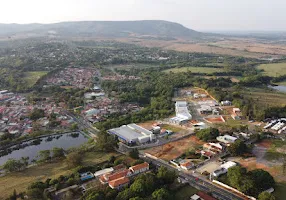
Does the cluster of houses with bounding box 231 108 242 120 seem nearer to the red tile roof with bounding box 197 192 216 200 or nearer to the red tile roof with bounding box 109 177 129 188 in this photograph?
the red tile roof with bounding box 197 192 216 200

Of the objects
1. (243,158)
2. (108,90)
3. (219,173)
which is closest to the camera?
(219,173)

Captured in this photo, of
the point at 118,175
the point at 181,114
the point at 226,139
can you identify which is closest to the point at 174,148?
the point at 226,139

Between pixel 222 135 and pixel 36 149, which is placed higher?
pixel 222 135

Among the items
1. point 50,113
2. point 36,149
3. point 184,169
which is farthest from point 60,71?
point 184,169

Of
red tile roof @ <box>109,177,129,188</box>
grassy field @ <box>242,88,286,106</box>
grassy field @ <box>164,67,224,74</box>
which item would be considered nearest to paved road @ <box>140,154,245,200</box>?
red tile roof @ <box>109,177,129,188</box>

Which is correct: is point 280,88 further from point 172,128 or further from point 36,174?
point 36,174

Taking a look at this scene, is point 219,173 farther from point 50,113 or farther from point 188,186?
point 50,113

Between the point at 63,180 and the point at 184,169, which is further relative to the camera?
the point at 184,169
